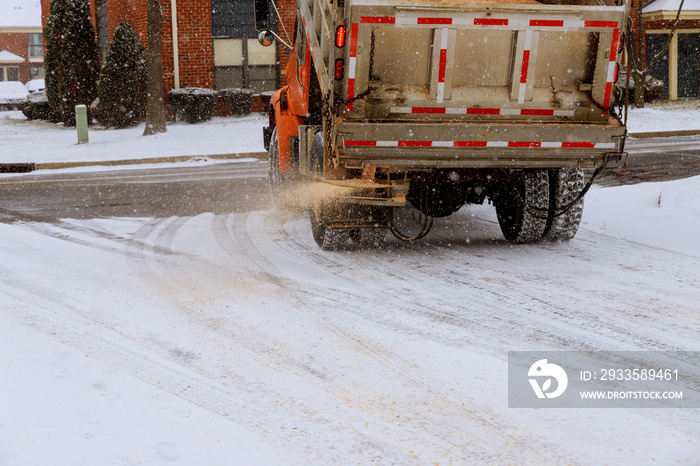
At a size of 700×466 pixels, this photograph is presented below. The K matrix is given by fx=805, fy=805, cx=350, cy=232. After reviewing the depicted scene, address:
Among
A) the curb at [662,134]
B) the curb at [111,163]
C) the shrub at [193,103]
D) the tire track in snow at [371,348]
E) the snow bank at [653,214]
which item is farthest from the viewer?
the shrub at [193,103]

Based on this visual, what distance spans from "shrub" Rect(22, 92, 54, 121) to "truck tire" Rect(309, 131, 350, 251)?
2276 centimetres

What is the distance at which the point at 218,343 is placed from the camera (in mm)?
4855

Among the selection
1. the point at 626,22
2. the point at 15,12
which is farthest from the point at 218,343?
the point at 15,12

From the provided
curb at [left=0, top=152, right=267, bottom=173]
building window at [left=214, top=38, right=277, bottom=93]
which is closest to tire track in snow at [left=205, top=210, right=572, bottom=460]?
curb at [left=0, top=152, right=267, bottom=173]

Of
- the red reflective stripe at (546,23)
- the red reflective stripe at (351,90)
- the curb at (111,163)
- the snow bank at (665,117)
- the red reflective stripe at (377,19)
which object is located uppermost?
the red reflective stripe at (546,23)

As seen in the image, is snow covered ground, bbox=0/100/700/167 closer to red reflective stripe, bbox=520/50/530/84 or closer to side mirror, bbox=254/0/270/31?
side mirror, bbox=254/0/270/31

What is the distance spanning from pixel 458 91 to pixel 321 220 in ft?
5.54

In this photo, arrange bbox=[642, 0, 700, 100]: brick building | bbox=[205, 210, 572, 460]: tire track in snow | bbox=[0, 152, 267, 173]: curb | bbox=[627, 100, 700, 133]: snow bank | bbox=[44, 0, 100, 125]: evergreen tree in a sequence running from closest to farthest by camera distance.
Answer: bbox=[205, 210, 572, 460]: tire track in snow < bbox=[0, 152, 267, 173]: curb < bbox=[627, 100, 700, 133]: snow bank < bbox=[44, 0, 100, 125]: evergreen tree < bbox=[642, 0, 700, 100]: brick building

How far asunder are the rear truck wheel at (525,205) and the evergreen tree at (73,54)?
65.6ft

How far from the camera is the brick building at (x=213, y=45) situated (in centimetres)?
2381

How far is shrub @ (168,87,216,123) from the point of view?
2308 cm

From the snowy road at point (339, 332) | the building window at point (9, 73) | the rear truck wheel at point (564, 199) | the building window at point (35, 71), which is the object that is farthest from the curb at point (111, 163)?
the building window at point (9, 73)

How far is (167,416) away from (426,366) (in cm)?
A: 146

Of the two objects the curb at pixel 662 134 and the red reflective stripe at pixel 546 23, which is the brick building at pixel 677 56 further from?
the red reflective stripe at pixel 546 23
